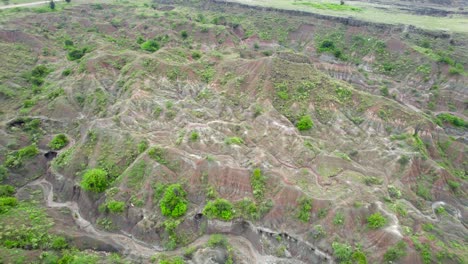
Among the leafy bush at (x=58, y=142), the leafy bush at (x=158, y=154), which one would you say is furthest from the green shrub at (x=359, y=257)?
the leafy bush at (x=58, y=142)

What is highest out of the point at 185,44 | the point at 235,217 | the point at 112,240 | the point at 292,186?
the point at 185,44

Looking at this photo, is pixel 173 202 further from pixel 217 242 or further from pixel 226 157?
pixel 226 157

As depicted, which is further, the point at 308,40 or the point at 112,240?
the point at 308,40

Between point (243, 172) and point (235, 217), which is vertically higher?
point (243, 172)

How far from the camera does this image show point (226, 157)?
4441 cm

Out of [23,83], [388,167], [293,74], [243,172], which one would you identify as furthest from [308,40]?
[23,83]

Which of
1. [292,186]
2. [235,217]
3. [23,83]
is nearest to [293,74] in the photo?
[292,186]

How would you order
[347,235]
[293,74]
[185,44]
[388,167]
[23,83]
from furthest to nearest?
[185,44]
[23,83]
[293,74]
[388,167]
[347,235]

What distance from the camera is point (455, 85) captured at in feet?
235

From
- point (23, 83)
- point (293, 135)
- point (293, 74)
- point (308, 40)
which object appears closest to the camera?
point (293, 135)

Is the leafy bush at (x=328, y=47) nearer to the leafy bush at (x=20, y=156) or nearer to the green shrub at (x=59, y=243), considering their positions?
the leafy bush at (x=20, y=156)

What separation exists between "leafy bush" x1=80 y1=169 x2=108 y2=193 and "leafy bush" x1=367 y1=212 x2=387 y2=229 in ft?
106

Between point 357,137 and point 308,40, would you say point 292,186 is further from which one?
point 308,40

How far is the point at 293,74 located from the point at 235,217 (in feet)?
98.6
